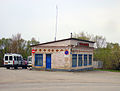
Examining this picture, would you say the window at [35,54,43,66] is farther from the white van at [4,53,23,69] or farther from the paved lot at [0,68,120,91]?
the paved lot at [0,68,120,91]

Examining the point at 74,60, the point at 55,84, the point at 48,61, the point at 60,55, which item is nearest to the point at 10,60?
the point at 48,61

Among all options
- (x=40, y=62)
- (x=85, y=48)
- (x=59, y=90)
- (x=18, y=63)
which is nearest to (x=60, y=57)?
(x=40, y=62)

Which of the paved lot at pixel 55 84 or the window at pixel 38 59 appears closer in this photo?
the paved lot at pixel 55 84

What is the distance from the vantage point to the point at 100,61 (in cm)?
3728

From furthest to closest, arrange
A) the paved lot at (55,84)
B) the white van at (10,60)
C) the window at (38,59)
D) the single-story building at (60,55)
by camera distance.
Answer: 1. the white van at (10,60)
2. the window at (38,59)
3. the single-story building at (60,55)
4. the paved lot at (55,84)

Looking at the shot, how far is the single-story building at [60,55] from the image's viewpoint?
1020 inches

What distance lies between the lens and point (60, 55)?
2633 cm

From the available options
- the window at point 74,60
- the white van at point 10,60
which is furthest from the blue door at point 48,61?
the white van at point 10,60

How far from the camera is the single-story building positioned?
2590 centimetres

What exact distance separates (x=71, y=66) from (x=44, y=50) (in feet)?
15.2

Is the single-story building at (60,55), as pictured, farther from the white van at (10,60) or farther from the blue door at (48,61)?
the white van at (10,60)

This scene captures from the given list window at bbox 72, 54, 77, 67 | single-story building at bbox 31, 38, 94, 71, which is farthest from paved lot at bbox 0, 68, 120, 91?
window at bbox 72, 54, 77, 67

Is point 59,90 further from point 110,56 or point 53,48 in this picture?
point 110,56

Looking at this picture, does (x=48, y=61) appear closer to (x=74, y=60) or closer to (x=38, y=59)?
(x=38, y=59)
